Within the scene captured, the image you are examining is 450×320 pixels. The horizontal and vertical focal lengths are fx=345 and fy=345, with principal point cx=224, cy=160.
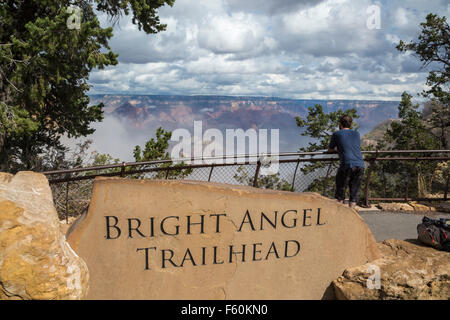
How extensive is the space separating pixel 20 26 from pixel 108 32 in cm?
352

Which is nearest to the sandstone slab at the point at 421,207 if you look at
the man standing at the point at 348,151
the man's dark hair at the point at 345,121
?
the man standing at the point at 348,151

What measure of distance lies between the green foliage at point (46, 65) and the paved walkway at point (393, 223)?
289 inches

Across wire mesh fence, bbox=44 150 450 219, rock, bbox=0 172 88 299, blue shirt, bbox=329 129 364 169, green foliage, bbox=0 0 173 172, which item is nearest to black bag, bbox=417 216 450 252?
blue shirt, bbox=329 129 364 169

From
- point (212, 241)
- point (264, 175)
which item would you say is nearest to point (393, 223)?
point (212, 241)

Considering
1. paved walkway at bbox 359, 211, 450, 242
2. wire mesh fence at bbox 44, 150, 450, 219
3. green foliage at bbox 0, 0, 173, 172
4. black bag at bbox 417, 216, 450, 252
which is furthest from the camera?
green foliage at bbox 0, 0, 173, 172

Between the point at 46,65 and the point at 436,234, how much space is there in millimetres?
8904

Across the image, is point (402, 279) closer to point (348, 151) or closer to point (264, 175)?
point (348, 151)

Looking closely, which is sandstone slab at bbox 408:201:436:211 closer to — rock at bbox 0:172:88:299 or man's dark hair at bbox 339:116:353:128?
man's dark hair at bbox 339:116:353:128

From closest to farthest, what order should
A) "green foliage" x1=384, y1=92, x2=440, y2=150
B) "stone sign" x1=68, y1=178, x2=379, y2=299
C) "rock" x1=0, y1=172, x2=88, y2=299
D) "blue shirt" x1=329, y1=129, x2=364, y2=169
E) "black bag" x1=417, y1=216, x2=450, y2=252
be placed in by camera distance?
"rock" x1=0, y1=172, x2=88, y2=299 < "stone sign" x1=68, y1=178, x2=379, y2=299 < "black bag" x1=417, y1=216, x2=450, y2=252 < "blue shirt" x1=329, y1=129, x2=364, y2=169 < "green foliage" x1=384, y1=92, x2=440, y2=150

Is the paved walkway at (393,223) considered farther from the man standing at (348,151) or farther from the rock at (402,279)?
the rock at (402,279)

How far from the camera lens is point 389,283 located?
3.46 metres

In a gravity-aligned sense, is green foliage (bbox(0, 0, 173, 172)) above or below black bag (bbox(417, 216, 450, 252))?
above

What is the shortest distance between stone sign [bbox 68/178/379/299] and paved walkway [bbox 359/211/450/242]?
195 cm

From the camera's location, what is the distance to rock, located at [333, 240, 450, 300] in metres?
3.42
